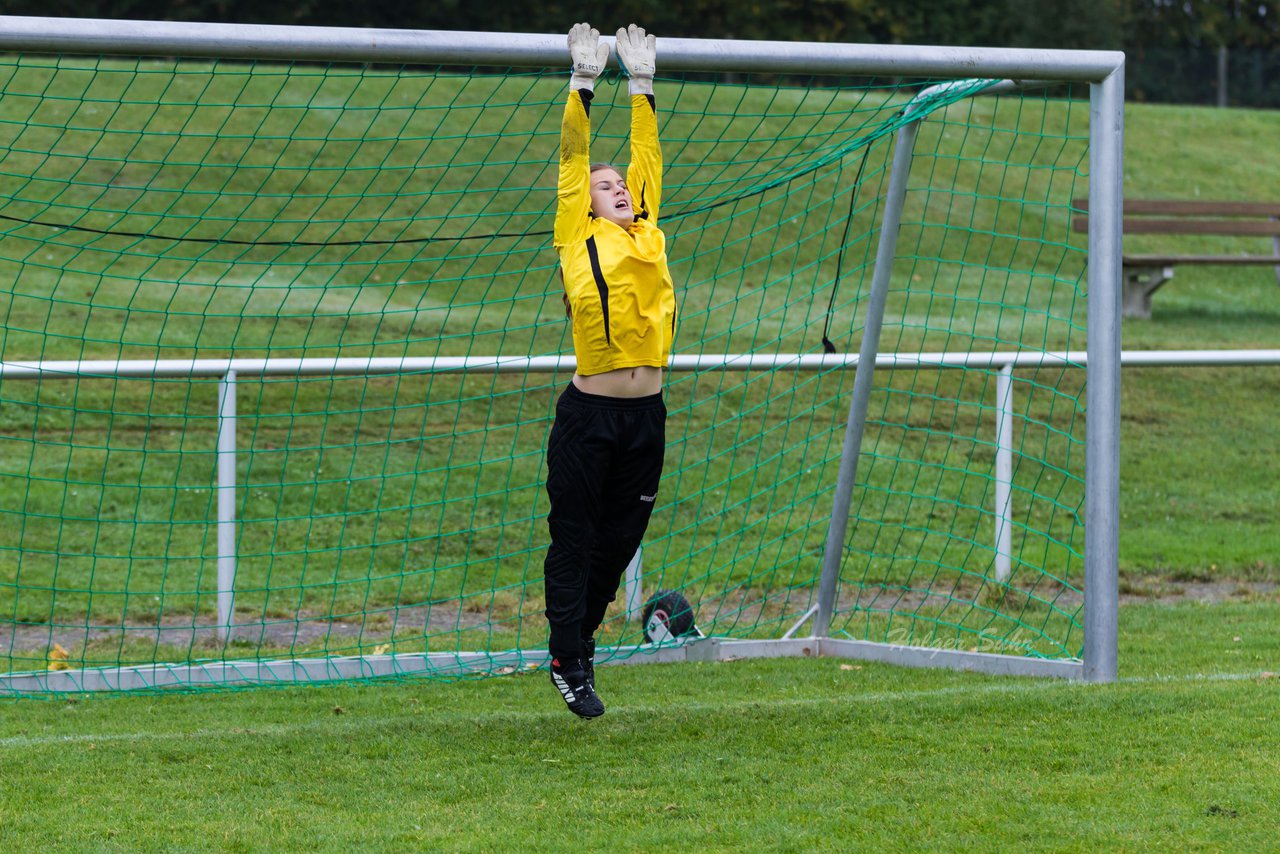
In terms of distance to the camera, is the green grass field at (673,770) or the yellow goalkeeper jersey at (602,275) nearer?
the green grass field at (673,770)

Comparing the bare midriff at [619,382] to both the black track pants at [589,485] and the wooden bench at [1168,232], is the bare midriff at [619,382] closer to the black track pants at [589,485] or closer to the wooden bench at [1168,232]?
the black track pants at [589,485]

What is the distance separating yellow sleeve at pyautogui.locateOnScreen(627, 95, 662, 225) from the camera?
4.96 meters

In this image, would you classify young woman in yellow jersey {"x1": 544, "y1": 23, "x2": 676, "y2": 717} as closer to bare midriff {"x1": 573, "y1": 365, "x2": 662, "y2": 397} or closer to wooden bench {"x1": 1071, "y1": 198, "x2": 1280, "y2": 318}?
bare midriff {"x1": 573, "y1": 365, "x2": 662, "y2": 397}

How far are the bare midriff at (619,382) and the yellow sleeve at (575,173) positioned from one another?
465 mm

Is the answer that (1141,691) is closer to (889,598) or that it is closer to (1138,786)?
(1138,786)

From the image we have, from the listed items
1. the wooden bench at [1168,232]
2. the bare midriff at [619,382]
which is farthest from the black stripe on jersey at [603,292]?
the wooden bench at [1168,232]

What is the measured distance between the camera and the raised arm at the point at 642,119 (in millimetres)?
4895

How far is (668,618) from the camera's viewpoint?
6.68m

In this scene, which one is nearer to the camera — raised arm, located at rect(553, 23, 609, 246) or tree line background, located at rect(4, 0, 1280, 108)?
raised arm, located at rect(553, 23, 609, 246)

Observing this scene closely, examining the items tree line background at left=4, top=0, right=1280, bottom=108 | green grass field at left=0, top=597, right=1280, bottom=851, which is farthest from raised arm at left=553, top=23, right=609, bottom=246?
tree line background at left=4, top=0, right=1280, bottom=108

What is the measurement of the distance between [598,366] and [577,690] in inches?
42.1

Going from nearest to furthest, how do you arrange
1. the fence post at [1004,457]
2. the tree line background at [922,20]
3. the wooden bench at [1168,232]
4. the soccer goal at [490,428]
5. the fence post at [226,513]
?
the soccer goal at [490,428]
the fence post at [226,513]
the fence post at [1004,457]
the wooden bench at [1168,232]
the tree line background at [922,20]

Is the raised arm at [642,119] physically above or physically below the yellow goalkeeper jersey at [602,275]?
above

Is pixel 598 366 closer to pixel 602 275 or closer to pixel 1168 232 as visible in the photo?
pixel 602 275
